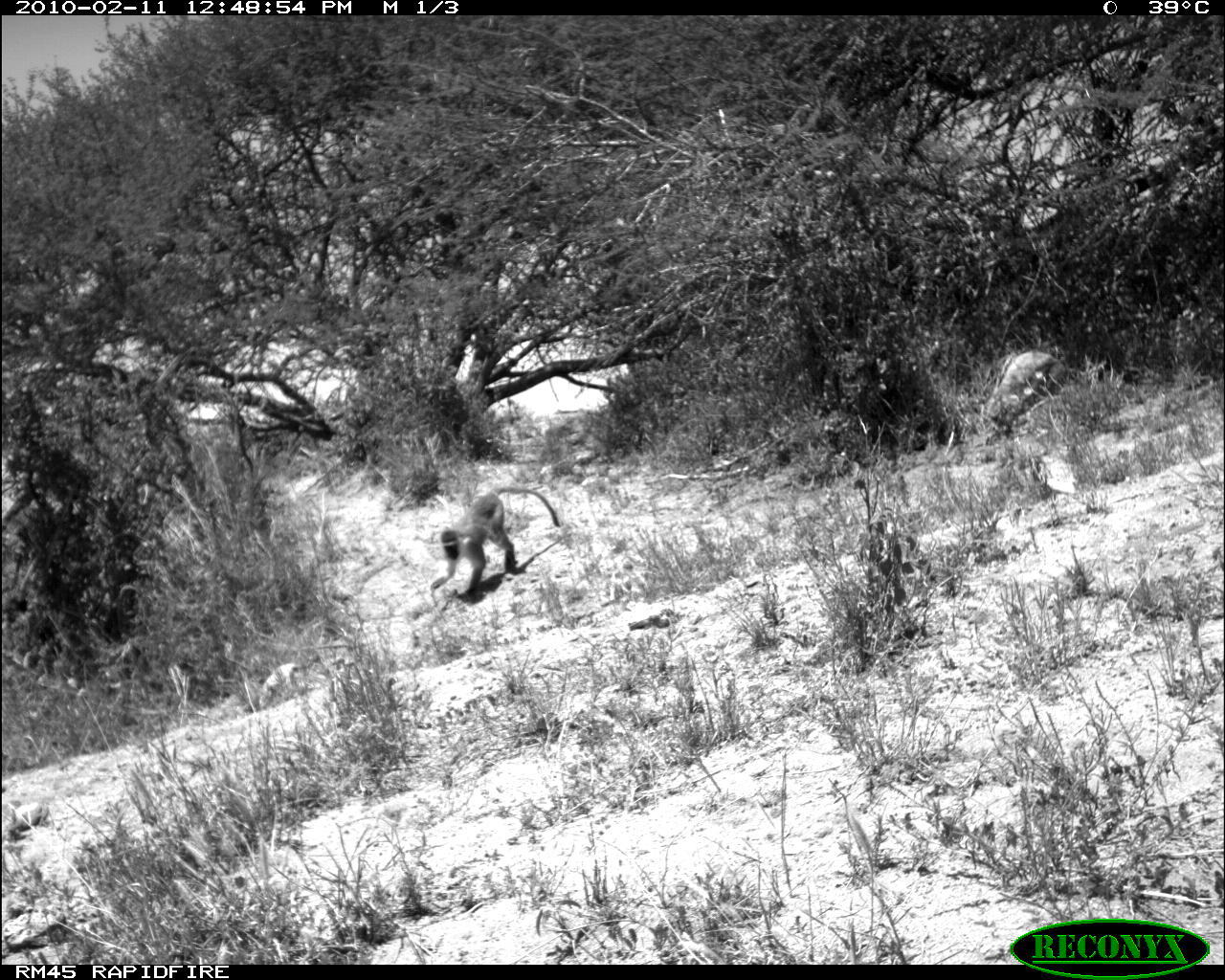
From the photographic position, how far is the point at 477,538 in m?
6.91

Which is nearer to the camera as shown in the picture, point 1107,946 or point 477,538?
point 1107,946

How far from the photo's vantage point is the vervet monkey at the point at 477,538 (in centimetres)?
693

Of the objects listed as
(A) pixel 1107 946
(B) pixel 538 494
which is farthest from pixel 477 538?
(A) pixel 1107 946

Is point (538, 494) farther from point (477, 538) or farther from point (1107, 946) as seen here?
point (1107, 946)

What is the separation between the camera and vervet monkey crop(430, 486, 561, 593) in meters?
6.93
